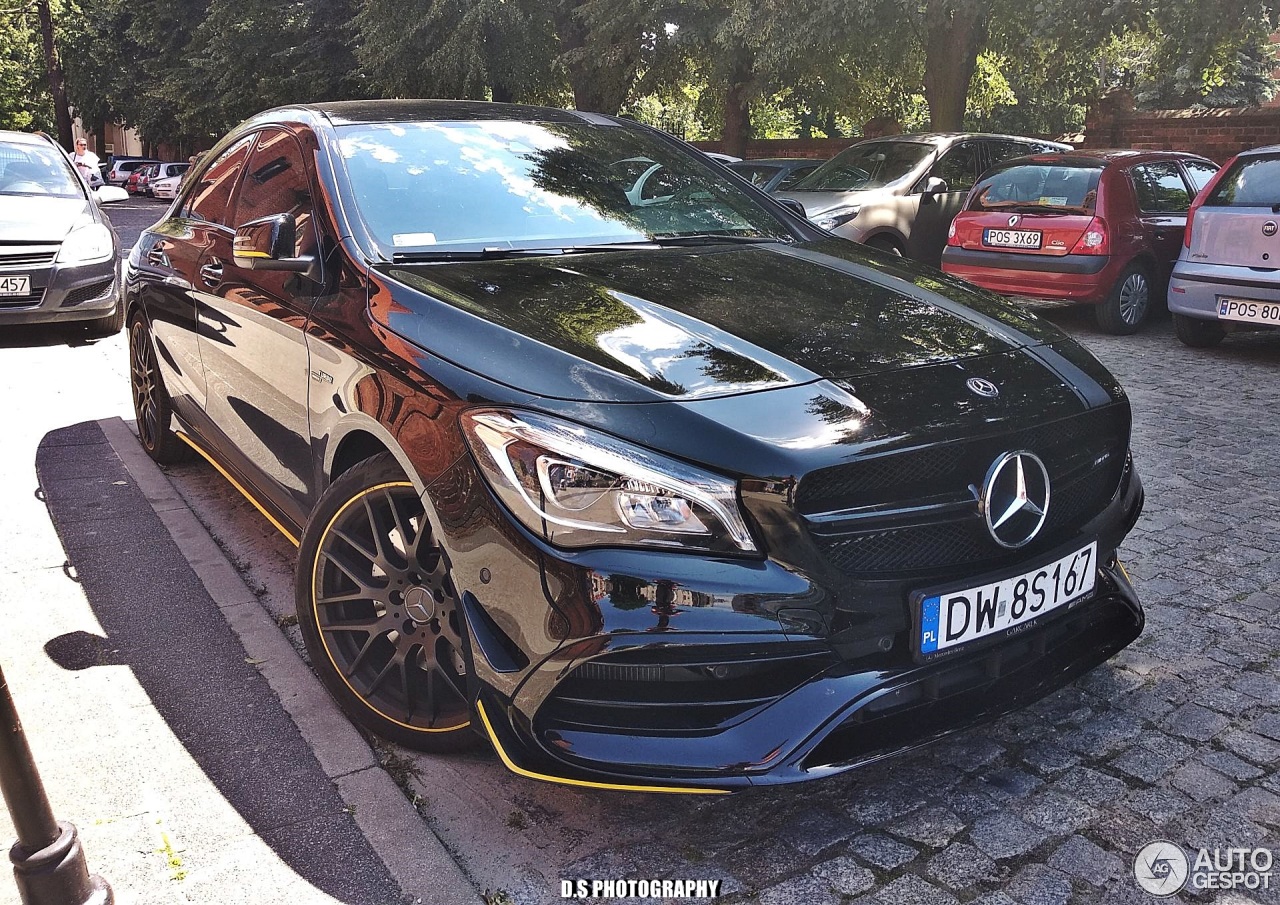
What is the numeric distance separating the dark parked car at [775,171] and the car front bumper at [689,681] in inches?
430

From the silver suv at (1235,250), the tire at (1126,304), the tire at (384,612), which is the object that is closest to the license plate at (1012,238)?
the tire at (1126,304)

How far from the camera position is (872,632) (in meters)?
2.38

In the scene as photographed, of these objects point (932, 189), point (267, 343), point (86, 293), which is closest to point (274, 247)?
point (267, 343)

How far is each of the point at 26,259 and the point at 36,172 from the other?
155 centimetres

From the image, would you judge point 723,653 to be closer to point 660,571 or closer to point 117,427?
point 660,571

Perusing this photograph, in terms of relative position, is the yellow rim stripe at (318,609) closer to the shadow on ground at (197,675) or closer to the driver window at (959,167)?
the shadow on ground at (197,675)

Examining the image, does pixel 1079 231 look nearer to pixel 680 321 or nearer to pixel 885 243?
pixel 885 243

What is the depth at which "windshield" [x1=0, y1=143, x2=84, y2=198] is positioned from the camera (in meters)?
9.48

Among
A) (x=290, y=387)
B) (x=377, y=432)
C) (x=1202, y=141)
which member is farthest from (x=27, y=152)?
(x=1202, y=141)

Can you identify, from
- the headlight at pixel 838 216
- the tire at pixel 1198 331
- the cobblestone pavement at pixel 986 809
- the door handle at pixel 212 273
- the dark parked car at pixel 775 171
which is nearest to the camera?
the cobblestone pavement at pixel 986 809

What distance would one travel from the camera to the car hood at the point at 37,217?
8.67 metres

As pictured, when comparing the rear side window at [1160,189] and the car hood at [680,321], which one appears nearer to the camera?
the car hood at [680,321]

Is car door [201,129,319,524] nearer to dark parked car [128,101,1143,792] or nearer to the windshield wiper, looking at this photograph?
dark parked car [128,101,1143,792]

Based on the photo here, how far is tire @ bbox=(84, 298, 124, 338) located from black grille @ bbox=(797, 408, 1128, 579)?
27.4ft
